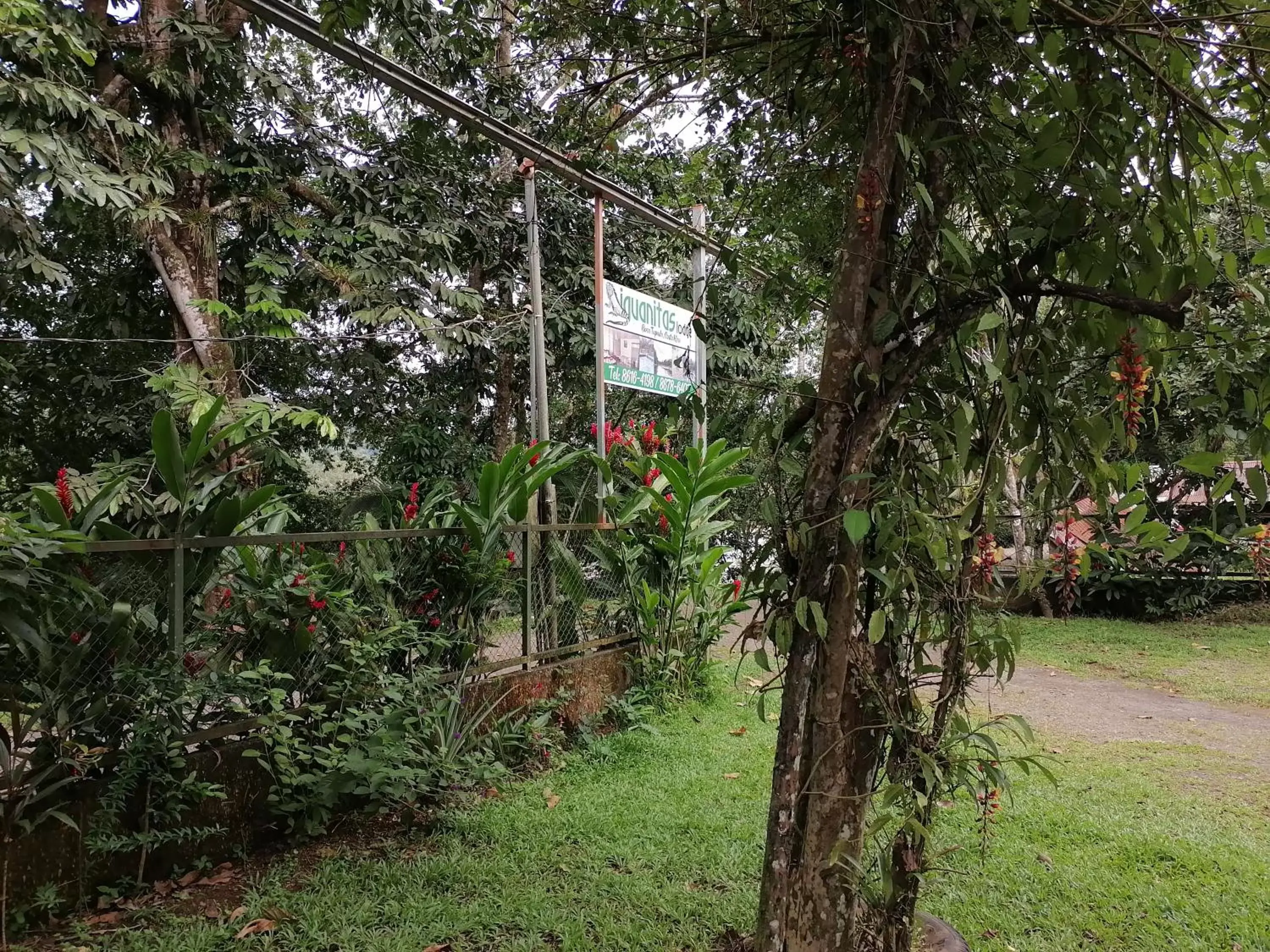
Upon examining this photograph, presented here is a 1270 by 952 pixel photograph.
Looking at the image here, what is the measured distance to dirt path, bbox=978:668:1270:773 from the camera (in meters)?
4.58

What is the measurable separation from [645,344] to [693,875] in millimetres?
3370

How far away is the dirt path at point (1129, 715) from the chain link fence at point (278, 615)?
2577 millimetres

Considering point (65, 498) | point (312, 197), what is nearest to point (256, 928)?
point (65, 498)

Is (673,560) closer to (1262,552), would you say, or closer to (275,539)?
(275,539)

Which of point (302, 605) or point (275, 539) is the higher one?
point (275, 539)

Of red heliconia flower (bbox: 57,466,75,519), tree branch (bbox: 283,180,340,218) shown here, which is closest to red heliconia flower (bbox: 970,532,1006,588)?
red heliconia flower (bbox: 57,466,75,519)

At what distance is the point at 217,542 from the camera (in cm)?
279

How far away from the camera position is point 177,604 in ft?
8.84

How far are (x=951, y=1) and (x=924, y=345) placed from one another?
70 cm

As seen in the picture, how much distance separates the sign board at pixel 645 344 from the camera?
4922 millimetres

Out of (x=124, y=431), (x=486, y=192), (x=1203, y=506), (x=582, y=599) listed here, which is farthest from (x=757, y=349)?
(x=124, y=431)

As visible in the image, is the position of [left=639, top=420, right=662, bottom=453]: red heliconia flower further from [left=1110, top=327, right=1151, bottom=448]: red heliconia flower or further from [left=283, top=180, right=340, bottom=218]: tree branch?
[left=1110, top=327, right=1151, bottom=448]: red heliconia flower

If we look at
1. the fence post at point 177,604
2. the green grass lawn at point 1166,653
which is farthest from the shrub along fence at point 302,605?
the green grass lawn at point 1166,653

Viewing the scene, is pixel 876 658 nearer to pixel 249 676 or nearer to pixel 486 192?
pixel 249 676
